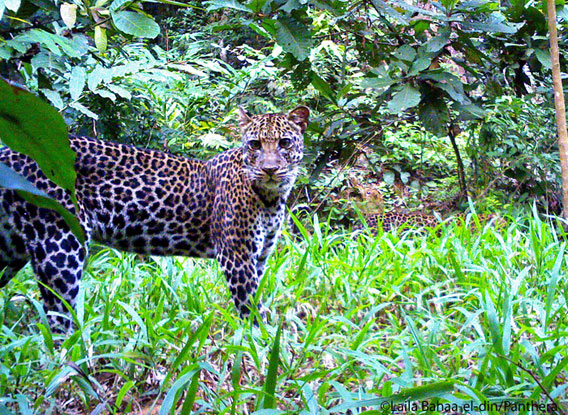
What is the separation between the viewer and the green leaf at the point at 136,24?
2.99 meters

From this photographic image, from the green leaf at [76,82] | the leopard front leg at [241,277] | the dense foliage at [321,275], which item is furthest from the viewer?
the leopard front leg at [241,277]

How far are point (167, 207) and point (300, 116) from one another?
3.91 feet

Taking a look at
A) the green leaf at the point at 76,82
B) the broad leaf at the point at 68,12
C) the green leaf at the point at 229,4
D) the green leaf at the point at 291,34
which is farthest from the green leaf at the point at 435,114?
the broad leaf at the point at 68,12

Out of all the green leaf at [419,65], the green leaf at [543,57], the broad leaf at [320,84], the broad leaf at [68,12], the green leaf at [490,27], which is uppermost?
the green leaf at [490,27]

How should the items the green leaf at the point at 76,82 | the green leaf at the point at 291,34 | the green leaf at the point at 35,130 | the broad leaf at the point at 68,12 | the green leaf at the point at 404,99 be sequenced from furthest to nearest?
the green leaf at the point at 404,99, the green leaf at the point at 76,82, the green leaf at the point at 291,34, the broad leaf at the point at 68,12, the green leaf at the point at 35,130

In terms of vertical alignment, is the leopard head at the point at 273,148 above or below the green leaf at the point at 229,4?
below

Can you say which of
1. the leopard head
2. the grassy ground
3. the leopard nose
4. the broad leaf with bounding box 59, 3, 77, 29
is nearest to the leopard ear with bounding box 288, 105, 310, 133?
the leopard head

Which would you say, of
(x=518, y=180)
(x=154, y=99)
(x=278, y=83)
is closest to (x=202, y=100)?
(x=154, y=99)

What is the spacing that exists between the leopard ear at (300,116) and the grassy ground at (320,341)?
3.00ft

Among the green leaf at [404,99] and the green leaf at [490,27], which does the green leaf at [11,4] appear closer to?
the green leaf at [404,99]

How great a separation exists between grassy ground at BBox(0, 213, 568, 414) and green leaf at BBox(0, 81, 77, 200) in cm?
144

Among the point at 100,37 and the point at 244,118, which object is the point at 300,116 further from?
the point at 100,37

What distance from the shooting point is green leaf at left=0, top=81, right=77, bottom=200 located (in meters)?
1.13

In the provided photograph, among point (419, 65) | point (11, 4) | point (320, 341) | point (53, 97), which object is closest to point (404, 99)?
point (419, 65)
